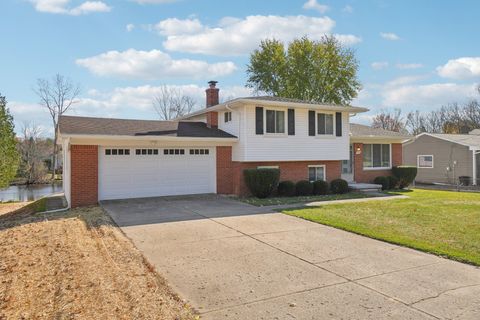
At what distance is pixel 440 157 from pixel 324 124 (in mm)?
15272

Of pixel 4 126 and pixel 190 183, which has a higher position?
pixel 4 126

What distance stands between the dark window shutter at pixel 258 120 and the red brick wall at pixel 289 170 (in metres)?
1.42

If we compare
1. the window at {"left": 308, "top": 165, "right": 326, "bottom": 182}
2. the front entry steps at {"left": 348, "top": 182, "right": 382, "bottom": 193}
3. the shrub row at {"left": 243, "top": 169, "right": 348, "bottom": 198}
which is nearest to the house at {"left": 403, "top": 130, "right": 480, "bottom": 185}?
the front entry steps at {"left": 348, "top": 182, "right": 382, "bottom": 193}

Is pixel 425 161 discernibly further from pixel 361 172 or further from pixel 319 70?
pixel 319 70

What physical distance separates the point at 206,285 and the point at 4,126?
60.0ft

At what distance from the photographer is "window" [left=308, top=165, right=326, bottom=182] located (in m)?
16.8

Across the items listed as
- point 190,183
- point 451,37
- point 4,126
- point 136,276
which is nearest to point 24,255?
point 136,276

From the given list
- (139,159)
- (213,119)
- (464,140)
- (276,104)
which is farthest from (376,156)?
(139,159)

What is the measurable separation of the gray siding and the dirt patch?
25.1m

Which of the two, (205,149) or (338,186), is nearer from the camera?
(205,149)

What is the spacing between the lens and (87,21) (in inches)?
507

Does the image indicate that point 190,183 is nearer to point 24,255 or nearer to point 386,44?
point 24,255

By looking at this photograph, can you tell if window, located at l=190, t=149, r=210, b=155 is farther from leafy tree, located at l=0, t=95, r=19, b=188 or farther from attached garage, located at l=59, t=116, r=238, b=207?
leafy tree, located at l=0, t=95, r=19, b=188

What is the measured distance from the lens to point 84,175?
12.6 meters
